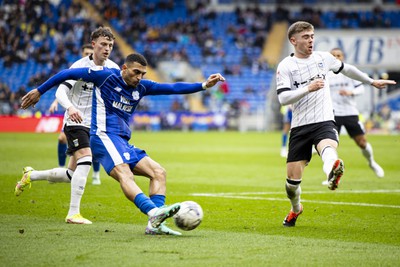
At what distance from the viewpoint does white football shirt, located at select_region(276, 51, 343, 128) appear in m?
9.99

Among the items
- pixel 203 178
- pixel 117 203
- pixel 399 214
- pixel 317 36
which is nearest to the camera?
pixel 399 214

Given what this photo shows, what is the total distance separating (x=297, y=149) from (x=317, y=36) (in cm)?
3955

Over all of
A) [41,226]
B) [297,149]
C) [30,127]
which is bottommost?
[30,127]

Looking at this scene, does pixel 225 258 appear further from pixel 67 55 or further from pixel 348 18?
pixel 348 18

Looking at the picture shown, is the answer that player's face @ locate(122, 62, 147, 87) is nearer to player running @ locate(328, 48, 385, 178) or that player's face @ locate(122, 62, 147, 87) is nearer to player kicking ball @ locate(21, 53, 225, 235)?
player kicking ball @ locate(21, 53, 225, 235)

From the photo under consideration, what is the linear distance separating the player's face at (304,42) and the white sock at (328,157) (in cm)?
136

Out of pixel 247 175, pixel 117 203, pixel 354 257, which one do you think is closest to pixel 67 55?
pixel 247 175

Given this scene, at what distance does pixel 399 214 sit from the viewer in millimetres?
11078

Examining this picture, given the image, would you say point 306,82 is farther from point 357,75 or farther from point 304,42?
point 357,75

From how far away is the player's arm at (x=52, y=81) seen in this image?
9.40 metres

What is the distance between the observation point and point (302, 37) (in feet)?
32.8

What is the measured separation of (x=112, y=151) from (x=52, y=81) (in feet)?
3.99

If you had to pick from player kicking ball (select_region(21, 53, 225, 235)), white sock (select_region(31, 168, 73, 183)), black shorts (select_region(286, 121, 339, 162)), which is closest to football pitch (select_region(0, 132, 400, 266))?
white sock (select_region(31, 168, 73, 183))

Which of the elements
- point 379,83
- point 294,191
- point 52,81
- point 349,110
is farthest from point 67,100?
point 349,110
